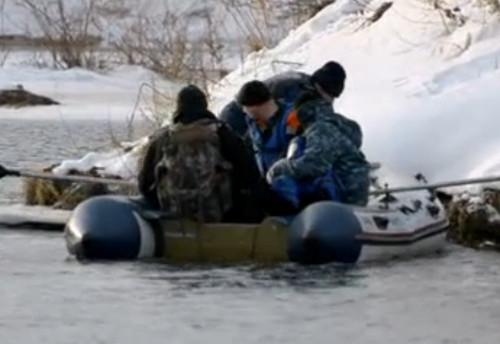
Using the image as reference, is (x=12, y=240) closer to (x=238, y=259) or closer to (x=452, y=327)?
(x=238, y=259)

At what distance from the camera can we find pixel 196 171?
16.0 m

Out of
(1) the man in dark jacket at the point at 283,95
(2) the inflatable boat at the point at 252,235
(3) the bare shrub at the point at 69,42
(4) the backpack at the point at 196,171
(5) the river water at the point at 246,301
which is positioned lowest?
(5) the river water at the point at 246,301

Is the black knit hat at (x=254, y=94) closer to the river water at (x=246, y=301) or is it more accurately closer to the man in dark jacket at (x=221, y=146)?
the man in dark jacket at (x=221, y=146)

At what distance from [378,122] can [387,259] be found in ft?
12.5

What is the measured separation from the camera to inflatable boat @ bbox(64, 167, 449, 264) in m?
15.7

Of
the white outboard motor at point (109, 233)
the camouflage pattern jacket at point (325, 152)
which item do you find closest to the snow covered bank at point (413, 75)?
the camouflage pattern jacket at point (325, 152)

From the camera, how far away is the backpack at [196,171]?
52.3ft

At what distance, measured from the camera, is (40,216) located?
19.1 m

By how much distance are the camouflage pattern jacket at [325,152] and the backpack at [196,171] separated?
429 mm

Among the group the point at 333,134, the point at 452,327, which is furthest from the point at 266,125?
the point at 452,327

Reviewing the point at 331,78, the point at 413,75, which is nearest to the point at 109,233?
the point at 331,78

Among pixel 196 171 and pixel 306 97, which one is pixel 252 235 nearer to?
pixel 196 171

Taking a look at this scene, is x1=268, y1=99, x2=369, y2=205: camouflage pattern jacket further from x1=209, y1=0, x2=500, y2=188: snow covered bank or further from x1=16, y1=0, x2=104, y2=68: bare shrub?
x1=16, y1=0, x2=104, y2=68: bare shrub

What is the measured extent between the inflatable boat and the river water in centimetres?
15
